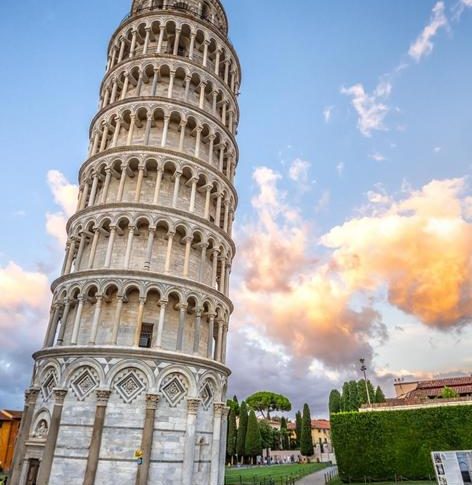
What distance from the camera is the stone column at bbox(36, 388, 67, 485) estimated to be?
16406 millimetres

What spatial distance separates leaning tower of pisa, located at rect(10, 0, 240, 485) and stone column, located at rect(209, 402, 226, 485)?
0.07 m

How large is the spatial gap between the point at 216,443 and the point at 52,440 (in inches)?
293

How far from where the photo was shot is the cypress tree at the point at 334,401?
60.1 metres

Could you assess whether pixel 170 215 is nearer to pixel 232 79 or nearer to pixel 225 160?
pixel 225 160

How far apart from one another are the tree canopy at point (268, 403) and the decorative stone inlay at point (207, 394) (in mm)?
70674

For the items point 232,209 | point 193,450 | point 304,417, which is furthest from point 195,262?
point 304,417

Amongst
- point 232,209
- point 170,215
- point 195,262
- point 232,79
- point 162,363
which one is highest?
point 232,79

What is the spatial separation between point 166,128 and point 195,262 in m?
8.34

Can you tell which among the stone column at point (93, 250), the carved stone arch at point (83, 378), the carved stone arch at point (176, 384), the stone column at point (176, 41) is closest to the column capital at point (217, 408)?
the carved stone arch at point (176, 384)

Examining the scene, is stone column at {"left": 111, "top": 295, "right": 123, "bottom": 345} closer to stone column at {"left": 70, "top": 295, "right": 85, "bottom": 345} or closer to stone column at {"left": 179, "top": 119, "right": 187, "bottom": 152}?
stone column at {"left": 70, "top": 295, "right": 85, "bottom": 345}

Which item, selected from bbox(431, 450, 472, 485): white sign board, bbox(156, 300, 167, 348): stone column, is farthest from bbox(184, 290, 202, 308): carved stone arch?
bbox(431, 450, 472, 485): white sign board

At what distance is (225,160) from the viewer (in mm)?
27656

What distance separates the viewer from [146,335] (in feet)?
65.5

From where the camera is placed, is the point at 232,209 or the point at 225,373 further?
the point at 232,209
